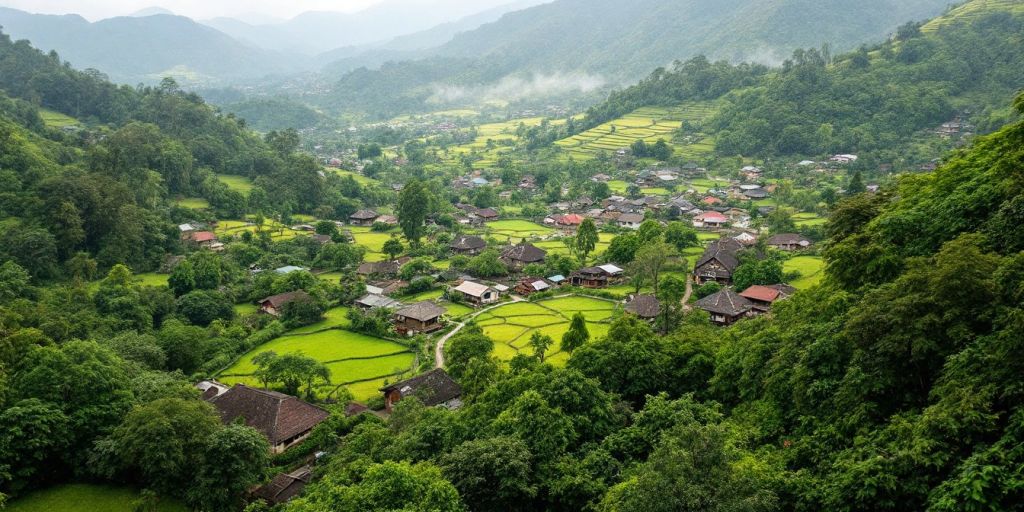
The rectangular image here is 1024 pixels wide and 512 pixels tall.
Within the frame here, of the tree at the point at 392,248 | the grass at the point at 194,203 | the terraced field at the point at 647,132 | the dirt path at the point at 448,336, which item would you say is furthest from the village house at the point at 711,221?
the grass at the point at 194,203

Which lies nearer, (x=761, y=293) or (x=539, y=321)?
(x=761, y=293)

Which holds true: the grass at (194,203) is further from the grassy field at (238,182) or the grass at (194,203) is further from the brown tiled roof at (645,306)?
the brown tiled roof at (645,306)

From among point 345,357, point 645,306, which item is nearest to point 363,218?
point 345,357

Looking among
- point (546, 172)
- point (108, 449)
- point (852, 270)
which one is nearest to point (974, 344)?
point (852, 270)

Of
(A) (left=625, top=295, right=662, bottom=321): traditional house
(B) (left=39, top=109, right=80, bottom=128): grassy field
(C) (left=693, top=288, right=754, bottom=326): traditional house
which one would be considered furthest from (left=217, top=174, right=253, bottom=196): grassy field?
(C) (left=693, top=288, right=754, bottom=326): traditional house

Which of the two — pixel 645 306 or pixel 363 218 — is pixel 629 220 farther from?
pixel 363 218

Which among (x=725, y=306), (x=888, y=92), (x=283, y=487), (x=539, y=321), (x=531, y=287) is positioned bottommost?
(x=531, y=287)

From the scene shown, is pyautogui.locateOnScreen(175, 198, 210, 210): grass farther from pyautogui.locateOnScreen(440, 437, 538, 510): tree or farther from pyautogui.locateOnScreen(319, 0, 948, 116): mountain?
pyautogui.locateOnScreen(319, 0, 948, 116): mountain

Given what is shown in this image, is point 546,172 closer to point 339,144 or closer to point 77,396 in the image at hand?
point 339,144
